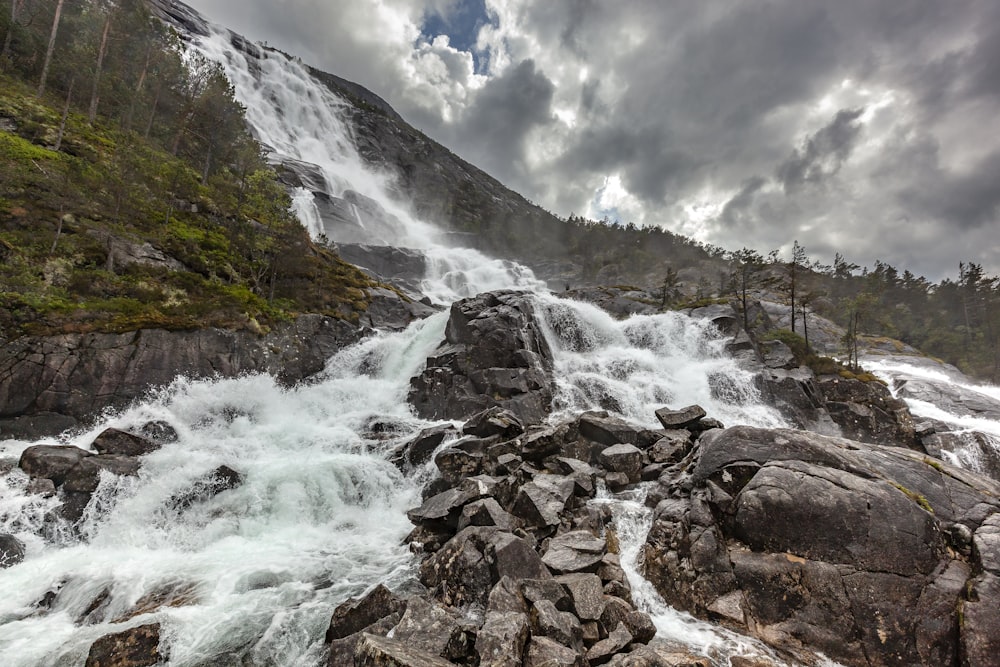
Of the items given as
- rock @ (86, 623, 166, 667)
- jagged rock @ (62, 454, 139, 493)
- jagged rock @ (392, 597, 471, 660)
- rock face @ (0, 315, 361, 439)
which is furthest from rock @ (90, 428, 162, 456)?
jagged rock @ (392, 597, 471, 660)

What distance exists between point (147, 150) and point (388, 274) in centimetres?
3083

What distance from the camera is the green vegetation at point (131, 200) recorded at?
2011cm

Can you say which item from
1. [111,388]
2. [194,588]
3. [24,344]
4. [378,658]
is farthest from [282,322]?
[378,658]

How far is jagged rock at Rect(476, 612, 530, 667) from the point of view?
6574 millimetres

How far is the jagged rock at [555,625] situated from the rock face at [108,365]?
21.3 meters

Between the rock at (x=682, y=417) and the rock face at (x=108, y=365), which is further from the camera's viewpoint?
the rock at (x=682, y=417)

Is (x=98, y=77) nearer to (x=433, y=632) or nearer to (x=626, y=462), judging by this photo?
(x=433, y=632)

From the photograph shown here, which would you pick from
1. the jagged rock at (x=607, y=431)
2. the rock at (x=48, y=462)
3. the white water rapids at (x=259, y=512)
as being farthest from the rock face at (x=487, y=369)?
the rock at (x=48, y=462)

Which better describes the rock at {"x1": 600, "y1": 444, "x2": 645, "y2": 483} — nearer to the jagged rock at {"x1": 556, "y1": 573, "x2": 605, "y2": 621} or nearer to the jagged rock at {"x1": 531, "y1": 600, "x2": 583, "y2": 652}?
the jagged rock at {"x1": 556, "y1": 573, "x2": 605, "y2": 621}

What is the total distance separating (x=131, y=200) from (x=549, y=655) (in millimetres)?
33457

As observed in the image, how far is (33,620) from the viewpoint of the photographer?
915 cm

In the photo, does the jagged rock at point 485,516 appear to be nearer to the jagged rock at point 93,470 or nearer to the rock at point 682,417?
the rock at point 682,417

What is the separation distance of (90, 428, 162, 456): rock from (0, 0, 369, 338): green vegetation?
624 centimetres

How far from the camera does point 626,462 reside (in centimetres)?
1496
